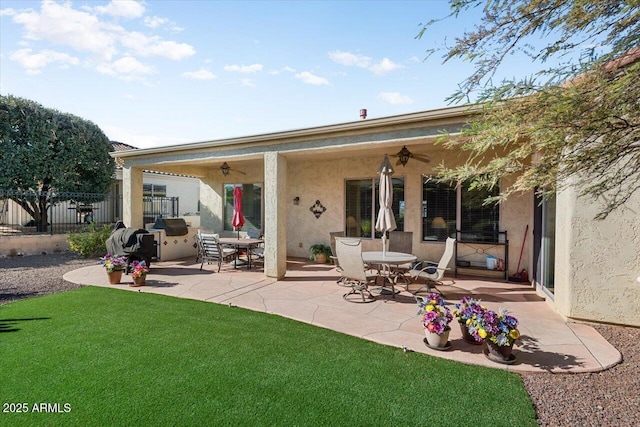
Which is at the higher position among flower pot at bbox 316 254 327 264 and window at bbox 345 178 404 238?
window at bbox 345 178 404 238

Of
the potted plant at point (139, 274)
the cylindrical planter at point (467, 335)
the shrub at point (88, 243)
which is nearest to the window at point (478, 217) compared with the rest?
the cylindrical planter at point (467, 335)

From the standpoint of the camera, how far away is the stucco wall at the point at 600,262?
4488 mm

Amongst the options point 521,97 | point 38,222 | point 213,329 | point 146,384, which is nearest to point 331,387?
point 146,384

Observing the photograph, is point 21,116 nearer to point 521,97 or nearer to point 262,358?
point 262,358

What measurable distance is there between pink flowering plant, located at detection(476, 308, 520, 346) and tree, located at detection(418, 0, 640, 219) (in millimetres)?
1731

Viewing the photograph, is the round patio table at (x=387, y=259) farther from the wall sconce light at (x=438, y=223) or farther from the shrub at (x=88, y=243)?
the shrub at (x=88, y=243)

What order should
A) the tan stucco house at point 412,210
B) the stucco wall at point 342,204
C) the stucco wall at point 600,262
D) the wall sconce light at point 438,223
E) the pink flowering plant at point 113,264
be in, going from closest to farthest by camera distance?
the stucco wall at point 600,262 < the tan stucco house at point 412,210 < the pink flowering plant at point 113,264 < the stucco wall at point 342,204 < the wall sconce light at point 438,223

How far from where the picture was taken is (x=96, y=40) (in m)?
7.88

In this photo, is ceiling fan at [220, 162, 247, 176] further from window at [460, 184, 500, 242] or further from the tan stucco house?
window at [460, 184, 500, 242]

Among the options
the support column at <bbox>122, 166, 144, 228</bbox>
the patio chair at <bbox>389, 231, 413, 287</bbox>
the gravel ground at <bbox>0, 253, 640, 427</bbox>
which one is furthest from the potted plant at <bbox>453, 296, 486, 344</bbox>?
the support column at <bbox>122, 166, 144, 228</bbox>

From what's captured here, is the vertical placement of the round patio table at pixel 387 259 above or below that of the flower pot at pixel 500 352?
above

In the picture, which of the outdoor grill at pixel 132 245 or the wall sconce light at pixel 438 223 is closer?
the outdoor grill at pixel 132 245

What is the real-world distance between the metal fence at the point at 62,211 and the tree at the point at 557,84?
13857mm

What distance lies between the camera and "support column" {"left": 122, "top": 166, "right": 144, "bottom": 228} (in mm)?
10039
